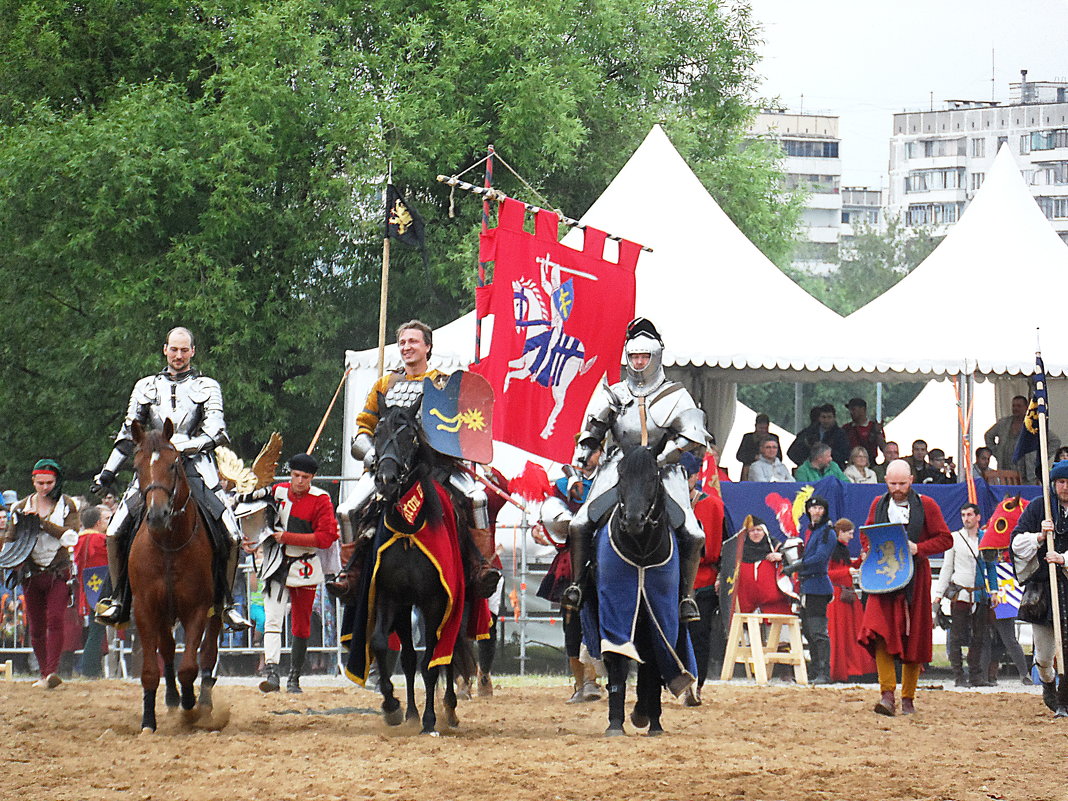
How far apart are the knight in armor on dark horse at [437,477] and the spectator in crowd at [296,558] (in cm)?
334

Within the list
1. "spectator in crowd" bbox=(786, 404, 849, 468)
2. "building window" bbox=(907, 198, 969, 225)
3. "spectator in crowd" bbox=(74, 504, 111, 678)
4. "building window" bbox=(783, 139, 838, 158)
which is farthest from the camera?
"building window" bbox=(783, 139, 838, 158)

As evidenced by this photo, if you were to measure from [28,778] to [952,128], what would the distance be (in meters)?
132

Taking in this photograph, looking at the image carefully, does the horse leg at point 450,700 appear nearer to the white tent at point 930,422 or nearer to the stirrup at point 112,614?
the stirrup at point 112,614

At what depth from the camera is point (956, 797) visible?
8.30 m

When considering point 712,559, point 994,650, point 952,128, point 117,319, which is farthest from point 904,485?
point 952,128

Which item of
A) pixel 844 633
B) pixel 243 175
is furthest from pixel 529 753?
pixel 243 175

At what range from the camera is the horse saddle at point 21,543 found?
14656 millimetres

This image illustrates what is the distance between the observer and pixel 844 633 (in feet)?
52.4

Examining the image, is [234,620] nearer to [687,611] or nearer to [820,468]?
[687,611]

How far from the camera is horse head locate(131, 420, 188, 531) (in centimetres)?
1027

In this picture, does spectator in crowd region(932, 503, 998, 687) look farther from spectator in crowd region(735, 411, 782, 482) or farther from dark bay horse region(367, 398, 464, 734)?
dark bay horse region(367, 398, 464, 734)

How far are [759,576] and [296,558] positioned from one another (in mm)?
4439

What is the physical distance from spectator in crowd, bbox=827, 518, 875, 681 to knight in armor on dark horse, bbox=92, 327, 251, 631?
21.9ft

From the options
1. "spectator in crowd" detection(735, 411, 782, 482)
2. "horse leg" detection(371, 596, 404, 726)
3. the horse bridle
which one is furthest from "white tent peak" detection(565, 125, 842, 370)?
the horse bridle
